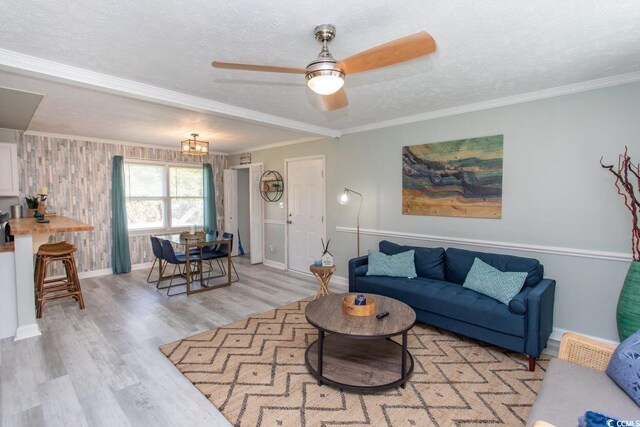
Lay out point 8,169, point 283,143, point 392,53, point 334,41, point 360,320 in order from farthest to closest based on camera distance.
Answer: point 283,143 → point 8,169 → point 360,320 → point 334,41 → point 392,53

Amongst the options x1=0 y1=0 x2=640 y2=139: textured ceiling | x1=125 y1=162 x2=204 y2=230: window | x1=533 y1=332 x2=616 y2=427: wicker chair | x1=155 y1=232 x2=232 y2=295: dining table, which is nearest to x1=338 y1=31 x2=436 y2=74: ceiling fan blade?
x1=0 y1=0 x2=640 y2=139: textured ceiling

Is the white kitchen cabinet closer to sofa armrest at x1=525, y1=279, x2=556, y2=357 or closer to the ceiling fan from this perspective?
the ceiling fan

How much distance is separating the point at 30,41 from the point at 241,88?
4.83ft

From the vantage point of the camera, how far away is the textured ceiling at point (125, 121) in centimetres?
316

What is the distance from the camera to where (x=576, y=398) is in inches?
60.2

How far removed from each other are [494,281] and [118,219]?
5.81 metres

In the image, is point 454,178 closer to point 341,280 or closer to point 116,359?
point 341,280

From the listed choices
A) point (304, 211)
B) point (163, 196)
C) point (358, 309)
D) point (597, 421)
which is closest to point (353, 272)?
point (358, 309)

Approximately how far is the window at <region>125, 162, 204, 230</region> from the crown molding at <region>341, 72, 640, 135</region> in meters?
4.09

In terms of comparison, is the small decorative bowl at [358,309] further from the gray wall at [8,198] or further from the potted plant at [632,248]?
the gray wall at [8,198]

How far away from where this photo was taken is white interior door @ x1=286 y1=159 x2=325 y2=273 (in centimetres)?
538

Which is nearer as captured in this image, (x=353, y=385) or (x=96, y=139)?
(x=353, y=385)

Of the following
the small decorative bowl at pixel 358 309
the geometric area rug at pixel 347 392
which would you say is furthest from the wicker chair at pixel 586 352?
the small decorative bowl at pixel 358 309

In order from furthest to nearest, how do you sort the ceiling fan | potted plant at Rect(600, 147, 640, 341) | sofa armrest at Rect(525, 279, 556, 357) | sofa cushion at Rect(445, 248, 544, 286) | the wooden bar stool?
the wooden bar stool → sofa cushion at Rect(445, 248, 544, 286) → sofa armrest at Rect(525, 279, 556, 357) → potted plant at Rect(600, 147, 640, 341) → the ceiling fan
